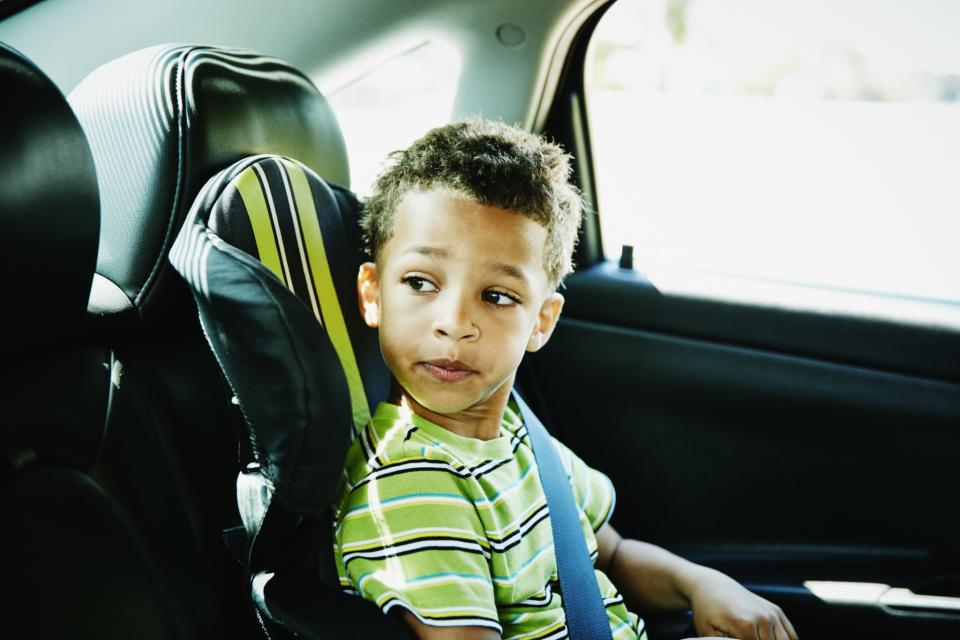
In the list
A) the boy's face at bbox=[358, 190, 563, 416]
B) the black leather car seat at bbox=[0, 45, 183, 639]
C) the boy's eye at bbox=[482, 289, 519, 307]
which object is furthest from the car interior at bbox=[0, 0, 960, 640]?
the boy's eye at bbox=[482, 289, 519, 307]

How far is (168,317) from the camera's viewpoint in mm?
1185

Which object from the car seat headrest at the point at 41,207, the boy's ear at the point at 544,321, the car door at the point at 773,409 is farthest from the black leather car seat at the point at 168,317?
the car door at the point at 773,409

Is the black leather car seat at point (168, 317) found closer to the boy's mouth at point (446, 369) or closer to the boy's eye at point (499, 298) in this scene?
the boy's mouth at point (446, 369)

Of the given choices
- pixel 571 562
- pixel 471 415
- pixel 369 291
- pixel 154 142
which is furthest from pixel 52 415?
pixel 571 562

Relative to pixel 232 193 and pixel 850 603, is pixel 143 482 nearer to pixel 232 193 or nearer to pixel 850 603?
pixel 232 193

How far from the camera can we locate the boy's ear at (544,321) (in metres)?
1.40

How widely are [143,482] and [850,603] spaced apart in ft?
3.92

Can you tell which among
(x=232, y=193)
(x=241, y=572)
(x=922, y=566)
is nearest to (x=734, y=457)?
(x=922, y=566)

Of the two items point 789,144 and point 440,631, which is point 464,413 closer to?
point 440,631

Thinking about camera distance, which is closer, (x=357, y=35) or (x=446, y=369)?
(x=446, y=369)

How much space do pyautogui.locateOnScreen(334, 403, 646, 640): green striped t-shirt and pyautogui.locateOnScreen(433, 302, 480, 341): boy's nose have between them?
0.45 feet

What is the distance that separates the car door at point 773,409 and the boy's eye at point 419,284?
A: 879 millimetres

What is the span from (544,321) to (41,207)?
2.56 ft

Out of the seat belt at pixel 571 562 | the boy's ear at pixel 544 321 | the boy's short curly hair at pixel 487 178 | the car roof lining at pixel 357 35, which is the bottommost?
the seat belt at pixel 571 562
